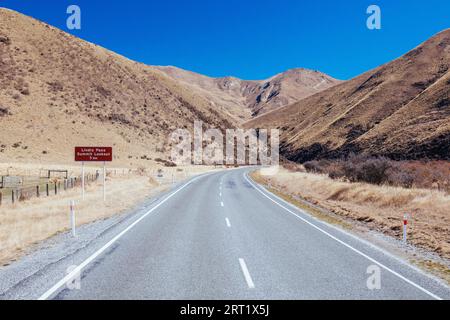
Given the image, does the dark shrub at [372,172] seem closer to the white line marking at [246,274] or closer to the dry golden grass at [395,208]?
the dry golden grass at [395,208]

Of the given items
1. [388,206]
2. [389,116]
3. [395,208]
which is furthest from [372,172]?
[389,116]

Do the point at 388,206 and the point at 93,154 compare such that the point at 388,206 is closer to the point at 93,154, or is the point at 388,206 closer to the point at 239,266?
the point at 239,266

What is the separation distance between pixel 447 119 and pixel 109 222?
49692 millimetres

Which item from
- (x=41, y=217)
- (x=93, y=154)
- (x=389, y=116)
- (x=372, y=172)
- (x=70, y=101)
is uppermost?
(x=70, y=101)

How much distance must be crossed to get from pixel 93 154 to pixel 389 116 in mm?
58937

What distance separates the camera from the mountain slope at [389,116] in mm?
50562

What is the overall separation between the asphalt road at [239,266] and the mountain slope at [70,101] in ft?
163

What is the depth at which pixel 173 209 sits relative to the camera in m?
17.9

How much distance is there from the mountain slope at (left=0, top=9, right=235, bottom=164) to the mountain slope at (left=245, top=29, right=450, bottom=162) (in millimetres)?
32042

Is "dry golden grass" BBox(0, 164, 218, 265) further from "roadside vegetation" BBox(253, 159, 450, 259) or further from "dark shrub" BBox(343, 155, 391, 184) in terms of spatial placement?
"dark shrub" BBox(343, 155, 391, 184)

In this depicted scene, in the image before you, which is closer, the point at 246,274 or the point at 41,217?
the point at 246,274

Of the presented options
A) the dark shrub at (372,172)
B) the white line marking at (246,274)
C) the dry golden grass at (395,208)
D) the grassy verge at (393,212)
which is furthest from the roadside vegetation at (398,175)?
the white line marking at (246,274)

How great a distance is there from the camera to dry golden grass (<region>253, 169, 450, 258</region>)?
1207 cm

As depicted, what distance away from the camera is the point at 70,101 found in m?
73.4
